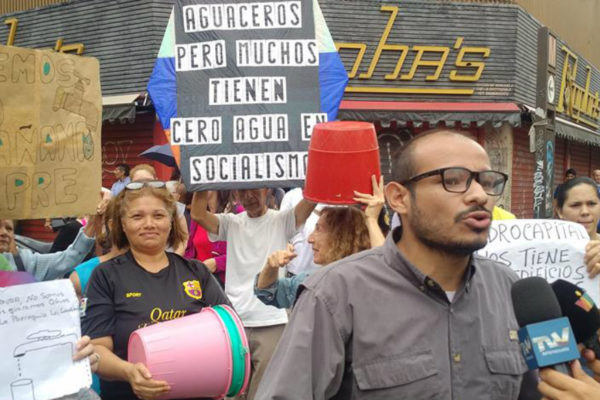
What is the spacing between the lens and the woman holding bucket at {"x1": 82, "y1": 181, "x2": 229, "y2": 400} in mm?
3172

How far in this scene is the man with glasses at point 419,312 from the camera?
190cm

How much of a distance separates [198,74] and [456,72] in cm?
972

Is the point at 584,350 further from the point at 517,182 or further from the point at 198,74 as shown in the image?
the point at 517,182

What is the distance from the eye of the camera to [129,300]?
10.8 feet

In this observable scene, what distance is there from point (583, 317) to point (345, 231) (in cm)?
175

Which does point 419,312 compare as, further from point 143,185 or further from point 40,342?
point 143,185

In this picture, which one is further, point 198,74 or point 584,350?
point 198,74

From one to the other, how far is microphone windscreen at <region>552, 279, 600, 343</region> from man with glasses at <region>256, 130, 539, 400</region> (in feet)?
0.57

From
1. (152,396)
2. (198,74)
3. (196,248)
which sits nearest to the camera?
(152,396)

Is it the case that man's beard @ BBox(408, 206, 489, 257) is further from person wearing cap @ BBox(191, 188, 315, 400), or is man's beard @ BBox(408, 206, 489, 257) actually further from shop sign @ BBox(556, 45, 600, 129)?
shop sign @ BBox(556, 45, 600, 129)

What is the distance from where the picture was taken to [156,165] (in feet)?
40.0

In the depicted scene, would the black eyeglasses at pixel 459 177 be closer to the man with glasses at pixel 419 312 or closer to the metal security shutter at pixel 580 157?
the man with glasses at pixel 419 312

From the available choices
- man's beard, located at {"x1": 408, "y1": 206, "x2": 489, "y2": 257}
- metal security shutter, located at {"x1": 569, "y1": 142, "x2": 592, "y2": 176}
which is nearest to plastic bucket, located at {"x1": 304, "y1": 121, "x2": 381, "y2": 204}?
man's beard, located at {"x1": 408, "y1": 206, "x2": 489, "y2": 257}

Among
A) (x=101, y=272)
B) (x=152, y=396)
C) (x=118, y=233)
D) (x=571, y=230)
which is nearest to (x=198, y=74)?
(x=118, y=233)
